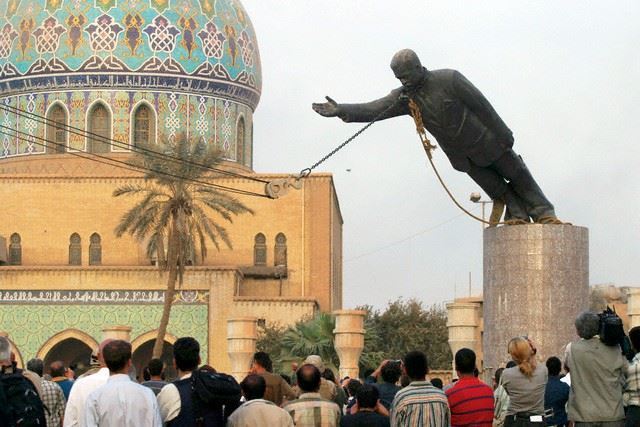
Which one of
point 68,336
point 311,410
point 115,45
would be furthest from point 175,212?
point 311,410

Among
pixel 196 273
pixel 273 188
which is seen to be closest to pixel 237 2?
pixel 196 273

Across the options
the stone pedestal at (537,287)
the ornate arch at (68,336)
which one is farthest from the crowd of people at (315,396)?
the ornate arch at (68,336)

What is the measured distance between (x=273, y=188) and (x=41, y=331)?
29.0m

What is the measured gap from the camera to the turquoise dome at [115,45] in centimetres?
4634

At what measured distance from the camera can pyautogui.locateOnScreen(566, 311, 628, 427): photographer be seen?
9.78 meters

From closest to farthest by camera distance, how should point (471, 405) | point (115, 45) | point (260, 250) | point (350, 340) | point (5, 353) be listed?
point (5, 353) < point (471, 405) < point (350, 340) < point (260, 250) < point (115, 45)

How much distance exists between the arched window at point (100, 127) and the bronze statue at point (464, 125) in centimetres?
3364

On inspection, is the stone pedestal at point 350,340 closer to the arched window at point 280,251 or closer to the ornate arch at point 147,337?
the ornate arch at point 147,337

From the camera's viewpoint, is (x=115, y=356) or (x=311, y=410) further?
(x=311, y=410)

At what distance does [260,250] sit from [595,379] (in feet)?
118

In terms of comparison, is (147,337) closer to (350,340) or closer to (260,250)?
(260,250)

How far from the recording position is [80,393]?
9.52 metres

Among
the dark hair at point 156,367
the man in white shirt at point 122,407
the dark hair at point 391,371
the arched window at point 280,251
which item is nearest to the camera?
the man in white shirt at point 122,407

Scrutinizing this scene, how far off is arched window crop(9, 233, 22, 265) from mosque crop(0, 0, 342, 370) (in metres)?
0.04
